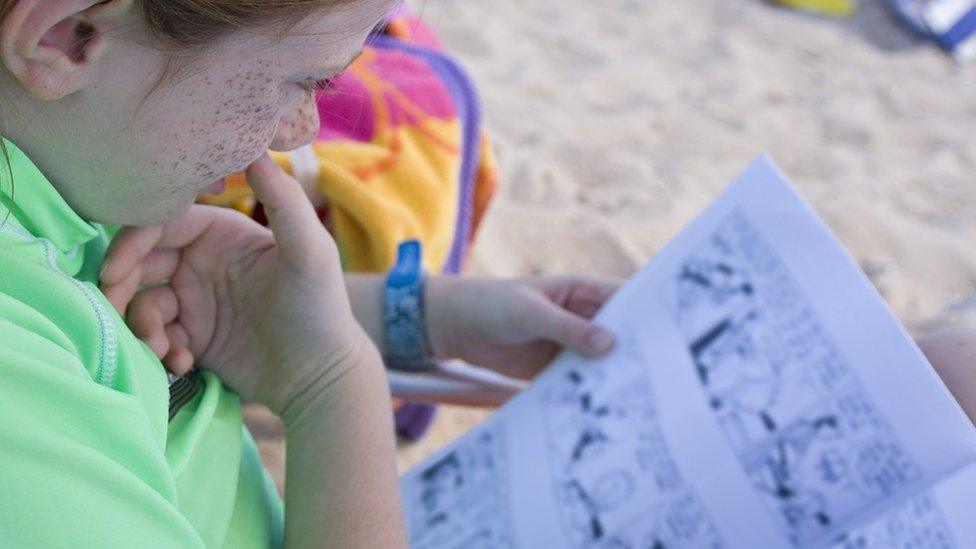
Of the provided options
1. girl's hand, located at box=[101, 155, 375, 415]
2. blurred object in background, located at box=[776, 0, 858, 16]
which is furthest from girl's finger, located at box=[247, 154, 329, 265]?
blurred object in background, located at box=[776, 0, 858, 16]

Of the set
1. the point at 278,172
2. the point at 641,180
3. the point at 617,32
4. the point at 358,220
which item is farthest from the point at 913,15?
the point at 278,172

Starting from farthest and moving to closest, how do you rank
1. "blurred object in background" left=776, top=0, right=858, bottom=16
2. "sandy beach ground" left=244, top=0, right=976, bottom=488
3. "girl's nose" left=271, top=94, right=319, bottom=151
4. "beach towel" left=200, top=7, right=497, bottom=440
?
"blurred object in background" left=776, top=0, right=858, bottom=16, "sandy beach ground" left=244, top=0, right=976, bottom=488, "beach towel" left=200, top=7, right=497, bottom=440, "girl's nose" left=271, top=94, right=319, bottom=151

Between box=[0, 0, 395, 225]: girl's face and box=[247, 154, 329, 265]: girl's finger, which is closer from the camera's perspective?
box=[0, 0, 395, 225]: girl's face

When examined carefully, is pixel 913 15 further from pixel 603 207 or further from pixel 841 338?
pixel 841 338

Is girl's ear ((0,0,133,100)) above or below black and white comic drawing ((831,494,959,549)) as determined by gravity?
above

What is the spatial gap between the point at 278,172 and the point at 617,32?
2.25 m

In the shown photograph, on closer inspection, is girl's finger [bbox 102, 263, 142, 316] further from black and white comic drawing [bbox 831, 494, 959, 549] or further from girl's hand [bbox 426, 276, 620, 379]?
black and white comic drawing [bbox 831, 494, 959, 549]

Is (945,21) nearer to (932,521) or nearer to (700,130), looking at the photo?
(700,130)

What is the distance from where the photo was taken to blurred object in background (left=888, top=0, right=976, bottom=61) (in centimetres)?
324

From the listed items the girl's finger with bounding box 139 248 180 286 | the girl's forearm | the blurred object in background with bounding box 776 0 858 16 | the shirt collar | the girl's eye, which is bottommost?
the blurred object in background with bounding box 776 0 858 16

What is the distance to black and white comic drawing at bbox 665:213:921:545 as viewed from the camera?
36.4 inches

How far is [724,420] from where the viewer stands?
1027 mm

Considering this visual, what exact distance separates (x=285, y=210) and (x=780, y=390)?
485 millimetres

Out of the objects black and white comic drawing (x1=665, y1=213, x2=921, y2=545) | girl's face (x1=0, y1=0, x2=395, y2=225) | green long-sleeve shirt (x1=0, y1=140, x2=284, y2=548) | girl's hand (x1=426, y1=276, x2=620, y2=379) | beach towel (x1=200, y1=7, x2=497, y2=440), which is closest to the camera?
green long-sleeve shirt (x1=0, y1=140, x2=284, y2=548)
